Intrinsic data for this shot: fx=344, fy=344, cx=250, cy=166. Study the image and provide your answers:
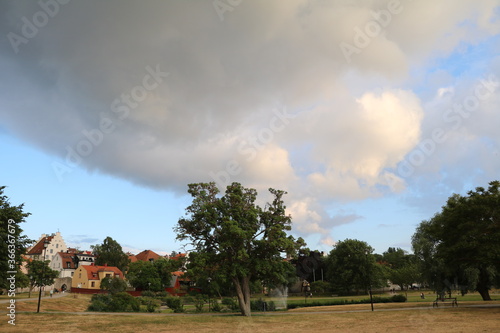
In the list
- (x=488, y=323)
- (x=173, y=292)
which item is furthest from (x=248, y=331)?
(x=173, y=292)

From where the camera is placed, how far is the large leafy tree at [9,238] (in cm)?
2888

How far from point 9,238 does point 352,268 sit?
261 feet

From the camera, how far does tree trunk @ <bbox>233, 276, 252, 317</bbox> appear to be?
122 ft

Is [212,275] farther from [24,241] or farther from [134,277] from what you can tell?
[134,277]

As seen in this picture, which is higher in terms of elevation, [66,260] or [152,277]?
[66,260]

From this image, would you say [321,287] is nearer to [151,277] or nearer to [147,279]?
[151,277]

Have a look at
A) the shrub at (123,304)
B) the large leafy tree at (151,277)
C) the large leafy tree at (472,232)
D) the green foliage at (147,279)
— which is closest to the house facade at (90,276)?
the large leafy tree at (151,277)

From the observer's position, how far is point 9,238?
29219 millimetres

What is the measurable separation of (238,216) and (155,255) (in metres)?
99.5

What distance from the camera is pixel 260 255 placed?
37.8 m

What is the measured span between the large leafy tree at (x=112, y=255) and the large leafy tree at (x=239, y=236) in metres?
81.8

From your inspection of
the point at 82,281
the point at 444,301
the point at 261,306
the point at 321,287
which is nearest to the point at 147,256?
the point at 82,281

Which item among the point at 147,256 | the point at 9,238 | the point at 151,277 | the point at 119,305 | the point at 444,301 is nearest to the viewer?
the point at 9,238

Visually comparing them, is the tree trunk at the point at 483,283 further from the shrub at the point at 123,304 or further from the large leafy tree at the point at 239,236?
the shrub at the point at 123,304
